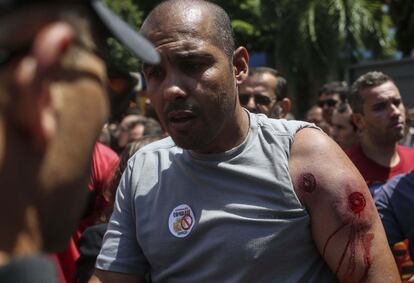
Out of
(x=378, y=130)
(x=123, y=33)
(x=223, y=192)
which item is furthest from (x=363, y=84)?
(x=123, y=33)

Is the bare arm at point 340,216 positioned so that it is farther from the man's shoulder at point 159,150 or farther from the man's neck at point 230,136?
the man's shoulder at point 159,150

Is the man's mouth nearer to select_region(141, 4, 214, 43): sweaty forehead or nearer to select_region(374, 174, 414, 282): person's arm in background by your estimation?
select_region(141, 4, 214, 43): sweaty forehead

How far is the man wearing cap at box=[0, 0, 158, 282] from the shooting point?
122 cm

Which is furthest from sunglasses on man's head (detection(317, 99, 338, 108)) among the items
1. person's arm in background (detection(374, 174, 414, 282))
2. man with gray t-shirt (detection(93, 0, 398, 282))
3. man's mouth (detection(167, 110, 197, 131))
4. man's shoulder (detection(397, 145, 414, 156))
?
man's mouth (detection(167, 110, 197, 131))

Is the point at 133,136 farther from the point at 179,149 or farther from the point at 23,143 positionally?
the point at 23,143

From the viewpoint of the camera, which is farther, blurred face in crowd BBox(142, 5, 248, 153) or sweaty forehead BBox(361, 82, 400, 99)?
sweaty forehead BBox(361, 82, 400, 99)

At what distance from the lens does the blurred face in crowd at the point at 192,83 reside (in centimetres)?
272

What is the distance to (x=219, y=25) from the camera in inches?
111

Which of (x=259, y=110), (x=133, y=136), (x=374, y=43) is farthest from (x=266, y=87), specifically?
(x=374, y=43)

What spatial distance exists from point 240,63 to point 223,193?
0.59m

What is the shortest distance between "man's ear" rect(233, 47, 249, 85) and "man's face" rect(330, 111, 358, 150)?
3945 mm

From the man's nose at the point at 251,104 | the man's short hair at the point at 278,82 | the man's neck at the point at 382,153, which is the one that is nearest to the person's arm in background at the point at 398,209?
the man's neck at the point at 382,153

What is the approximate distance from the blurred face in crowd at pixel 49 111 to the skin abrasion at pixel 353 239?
4.54 ft

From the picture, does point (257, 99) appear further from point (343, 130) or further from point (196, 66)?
Answer: point (196, 66)
